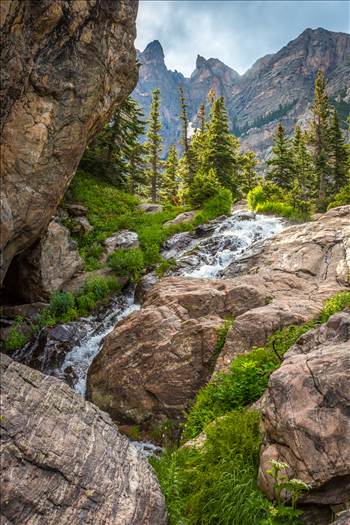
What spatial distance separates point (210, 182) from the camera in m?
25.1

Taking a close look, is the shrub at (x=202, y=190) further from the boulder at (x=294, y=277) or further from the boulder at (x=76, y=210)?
the boulder at (x=294, y=277)

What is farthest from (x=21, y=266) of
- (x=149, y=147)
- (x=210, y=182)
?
(x=149, y=147)

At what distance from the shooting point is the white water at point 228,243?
54.7 ft

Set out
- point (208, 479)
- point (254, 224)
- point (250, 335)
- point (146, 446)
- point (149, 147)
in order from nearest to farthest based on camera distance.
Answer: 1. point (208, 479)
2. point (146, 446)
3. point (250, 335)
4. point (254, 224)
5. point (149, 147)

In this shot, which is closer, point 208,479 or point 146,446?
point 208,479

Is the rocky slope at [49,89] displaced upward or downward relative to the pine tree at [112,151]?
downward

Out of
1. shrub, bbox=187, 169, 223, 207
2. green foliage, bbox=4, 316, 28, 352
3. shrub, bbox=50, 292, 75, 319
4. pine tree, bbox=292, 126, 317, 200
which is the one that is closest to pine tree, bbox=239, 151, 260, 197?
pine tree, bbox=292, 126, 317, 200

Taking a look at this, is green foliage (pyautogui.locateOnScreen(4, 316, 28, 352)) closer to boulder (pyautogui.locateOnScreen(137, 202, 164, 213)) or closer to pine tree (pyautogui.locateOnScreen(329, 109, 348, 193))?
boulder (pyautogui.locateOnScreen(137, 202, 164, 213))

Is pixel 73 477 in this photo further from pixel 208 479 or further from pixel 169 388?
pixel 169 388

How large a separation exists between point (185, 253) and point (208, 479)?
43.4 feet

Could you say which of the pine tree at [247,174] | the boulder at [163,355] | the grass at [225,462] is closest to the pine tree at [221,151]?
the pine tree at [247,174]

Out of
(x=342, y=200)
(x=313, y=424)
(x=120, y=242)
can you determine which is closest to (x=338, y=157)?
(x=342, y=200)

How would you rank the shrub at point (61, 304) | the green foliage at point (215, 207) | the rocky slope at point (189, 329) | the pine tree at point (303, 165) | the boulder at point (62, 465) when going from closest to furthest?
the boulder at point (62, 465) → the rocky slope at point (189, 329) → the shrub at point (61, 304) → the green foliage at point (215, 207) → the pine tree at point (303, 165)

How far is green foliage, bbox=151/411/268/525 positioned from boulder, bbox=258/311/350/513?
12.2 inches
